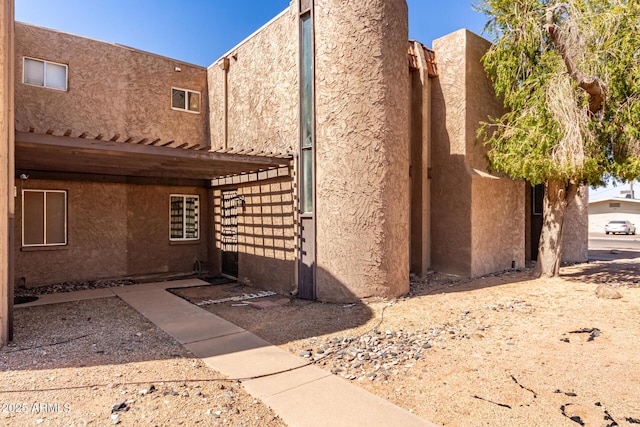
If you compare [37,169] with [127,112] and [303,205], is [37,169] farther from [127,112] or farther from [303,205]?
[303,205]

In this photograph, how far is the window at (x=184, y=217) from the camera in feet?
40.5

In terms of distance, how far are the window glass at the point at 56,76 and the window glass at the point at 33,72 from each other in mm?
137

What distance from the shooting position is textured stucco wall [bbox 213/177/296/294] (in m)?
9.24

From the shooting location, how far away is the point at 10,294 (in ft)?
19.0

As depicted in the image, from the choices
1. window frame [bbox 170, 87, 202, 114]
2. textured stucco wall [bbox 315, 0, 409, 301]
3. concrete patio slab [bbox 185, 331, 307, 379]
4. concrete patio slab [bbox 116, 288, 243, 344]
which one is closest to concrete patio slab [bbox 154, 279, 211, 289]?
concrete patio slab [bbox 116, 288, 243, 344]

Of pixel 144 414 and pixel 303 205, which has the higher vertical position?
pixel 303 205

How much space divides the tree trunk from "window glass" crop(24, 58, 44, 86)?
14.7 meters

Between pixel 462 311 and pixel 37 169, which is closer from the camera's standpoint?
pixel 462 311

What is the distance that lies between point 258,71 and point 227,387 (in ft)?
28.7

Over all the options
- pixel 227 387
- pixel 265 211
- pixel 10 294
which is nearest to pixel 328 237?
pixel 265 211

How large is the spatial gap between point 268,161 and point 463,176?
594 centimetres

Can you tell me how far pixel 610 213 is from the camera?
133 feet

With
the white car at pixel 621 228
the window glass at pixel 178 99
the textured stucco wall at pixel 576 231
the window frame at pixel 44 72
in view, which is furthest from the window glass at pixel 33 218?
the white car at pixel 621 228

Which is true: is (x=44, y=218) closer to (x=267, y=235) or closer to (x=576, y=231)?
(x=267, y=235)
